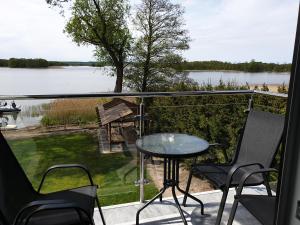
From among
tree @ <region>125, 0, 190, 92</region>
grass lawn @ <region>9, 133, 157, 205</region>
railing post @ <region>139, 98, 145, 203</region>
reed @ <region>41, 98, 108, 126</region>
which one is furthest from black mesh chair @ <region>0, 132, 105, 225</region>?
tree @ <region>125, 0, 190, 92</region>

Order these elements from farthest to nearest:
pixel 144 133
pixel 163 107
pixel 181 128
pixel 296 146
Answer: pixel 181 128
pixel 163 107
pixel 144 133
pixel 296 146

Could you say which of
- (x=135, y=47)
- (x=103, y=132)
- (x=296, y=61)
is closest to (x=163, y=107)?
(x=103, y=132)

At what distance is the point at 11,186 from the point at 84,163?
118cm

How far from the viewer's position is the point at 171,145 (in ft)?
8.91

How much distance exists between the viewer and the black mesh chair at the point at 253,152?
2564mm

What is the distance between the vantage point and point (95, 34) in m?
13.4

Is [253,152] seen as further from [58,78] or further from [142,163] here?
[58,78]

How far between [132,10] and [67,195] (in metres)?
11.8

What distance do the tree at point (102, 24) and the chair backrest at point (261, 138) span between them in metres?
10.3

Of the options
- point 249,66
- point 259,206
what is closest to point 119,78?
point 249,66

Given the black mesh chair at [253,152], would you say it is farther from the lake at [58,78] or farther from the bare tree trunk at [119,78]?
the bare tree trunk at [119,78]

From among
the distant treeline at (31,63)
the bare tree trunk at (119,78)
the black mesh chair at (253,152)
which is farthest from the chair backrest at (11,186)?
the bare tree trunk at (119,78)

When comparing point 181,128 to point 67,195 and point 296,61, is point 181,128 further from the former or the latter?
point 296,61

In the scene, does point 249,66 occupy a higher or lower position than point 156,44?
lower
